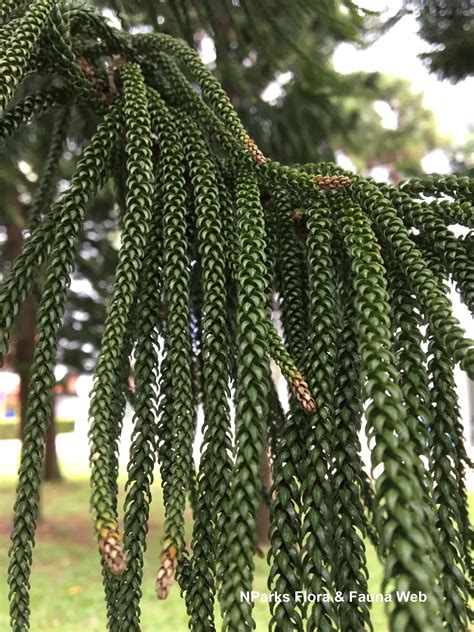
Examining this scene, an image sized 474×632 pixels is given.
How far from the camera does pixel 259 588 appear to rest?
16.1ft

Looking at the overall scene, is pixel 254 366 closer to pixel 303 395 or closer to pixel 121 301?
pixel 303 395

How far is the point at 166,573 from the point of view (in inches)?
25.3

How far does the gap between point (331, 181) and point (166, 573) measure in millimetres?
676

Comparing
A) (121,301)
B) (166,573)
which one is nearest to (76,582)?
(121,301)

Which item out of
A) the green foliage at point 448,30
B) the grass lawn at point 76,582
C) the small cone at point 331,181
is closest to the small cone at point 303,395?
the small cone at point 331,181

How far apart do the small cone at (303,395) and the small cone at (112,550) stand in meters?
0.31

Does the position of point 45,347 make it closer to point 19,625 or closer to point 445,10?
point 19,625

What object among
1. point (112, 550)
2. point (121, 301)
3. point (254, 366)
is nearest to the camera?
point (112, 550)

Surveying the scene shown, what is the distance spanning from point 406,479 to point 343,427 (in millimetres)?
233

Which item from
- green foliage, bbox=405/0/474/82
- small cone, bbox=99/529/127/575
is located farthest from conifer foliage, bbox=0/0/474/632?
green foliage, bbox=405/0/474/82

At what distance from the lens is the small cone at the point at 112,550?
2.05 ft

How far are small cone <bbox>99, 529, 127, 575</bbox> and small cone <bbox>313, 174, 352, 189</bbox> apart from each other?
0.66 metres

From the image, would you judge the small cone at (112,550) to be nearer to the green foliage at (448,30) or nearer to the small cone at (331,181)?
the small cone at (331,181)

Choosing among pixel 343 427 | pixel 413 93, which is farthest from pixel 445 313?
pixel 413 93
